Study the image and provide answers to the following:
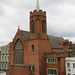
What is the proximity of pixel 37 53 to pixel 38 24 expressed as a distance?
339 inches

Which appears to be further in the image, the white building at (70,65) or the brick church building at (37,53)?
the brick church building at (37,53)

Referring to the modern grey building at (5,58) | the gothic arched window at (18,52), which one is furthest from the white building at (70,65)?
the modern grey building at (5,58)

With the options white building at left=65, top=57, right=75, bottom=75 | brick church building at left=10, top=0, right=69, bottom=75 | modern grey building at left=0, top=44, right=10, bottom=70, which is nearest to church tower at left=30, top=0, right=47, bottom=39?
brick church building at left=10, top=0, right=69, bottom=75

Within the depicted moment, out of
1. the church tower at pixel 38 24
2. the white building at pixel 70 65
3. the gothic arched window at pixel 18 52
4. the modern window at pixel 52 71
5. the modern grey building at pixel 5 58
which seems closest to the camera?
the white building at pixel 70 65

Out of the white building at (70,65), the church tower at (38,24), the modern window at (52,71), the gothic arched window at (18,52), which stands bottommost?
the modern window at (52,71)

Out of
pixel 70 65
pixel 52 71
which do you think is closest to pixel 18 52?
pixel 52 71

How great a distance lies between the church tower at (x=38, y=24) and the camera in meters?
43.4

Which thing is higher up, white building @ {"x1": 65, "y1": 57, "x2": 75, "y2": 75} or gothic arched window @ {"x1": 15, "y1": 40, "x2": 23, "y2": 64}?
gothic arched window @ {"x1": 15, "y1": 40, "x2": 23, "y2": 64}

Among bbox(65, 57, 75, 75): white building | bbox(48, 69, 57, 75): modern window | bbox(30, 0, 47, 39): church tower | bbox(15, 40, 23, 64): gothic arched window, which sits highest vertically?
bbox(30, 0, 47, 39): church tower

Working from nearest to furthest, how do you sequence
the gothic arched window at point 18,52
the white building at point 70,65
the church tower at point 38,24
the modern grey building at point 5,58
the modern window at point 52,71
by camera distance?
1. the white building at point 70,65
2. the modern window at point 52,71
3. the church tower at point 38,24
4. the gothic arched window at point 18,52
5. the modern grey building at point 5,58

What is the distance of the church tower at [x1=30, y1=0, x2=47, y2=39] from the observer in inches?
1709

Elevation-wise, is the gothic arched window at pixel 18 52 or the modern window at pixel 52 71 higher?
the gothic arched window at pixel 18 52

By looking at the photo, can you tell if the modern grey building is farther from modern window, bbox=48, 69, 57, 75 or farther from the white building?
the white building

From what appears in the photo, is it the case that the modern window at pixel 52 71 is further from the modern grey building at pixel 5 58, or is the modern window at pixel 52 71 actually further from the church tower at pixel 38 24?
the modern grey building at pixel 5 58
